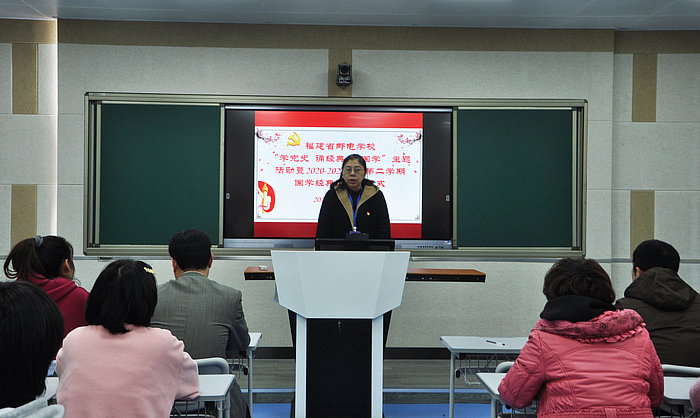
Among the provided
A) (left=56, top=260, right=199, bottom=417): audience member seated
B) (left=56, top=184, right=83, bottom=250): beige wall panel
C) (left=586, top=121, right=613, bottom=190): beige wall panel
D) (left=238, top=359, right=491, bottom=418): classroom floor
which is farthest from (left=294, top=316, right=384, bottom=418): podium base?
(left=586, top=121, right=613, bottom=190): beige wall panel

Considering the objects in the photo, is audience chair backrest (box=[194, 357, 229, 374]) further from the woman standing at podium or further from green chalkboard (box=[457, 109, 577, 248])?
green chalkboard (box=[457, 109, 577, 248])

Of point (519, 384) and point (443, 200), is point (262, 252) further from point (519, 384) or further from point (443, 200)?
point (519, 384)

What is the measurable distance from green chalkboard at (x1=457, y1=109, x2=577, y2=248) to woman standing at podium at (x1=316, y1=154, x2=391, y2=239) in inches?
49.0

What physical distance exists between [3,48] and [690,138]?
6016 millimetres

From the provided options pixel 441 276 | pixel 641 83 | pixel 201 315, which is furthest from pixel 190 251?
pixel 641 83

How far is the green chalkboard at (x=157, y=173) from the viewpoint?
471 centimetres

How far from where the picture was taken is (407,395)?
374 centimetres

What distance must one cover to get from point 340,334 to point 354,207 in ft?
5.24

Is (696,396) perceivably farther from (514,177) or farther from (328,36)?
(328,36)

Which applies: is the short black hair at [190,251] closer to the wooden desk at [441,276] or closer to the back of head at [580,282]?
the wooden desk at [441,276]

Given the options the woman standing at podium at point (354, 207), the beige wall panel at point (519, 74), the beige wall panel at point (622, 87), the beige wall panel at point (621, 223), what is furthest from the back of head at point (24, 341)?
the beige wall panel at point (622, 87)

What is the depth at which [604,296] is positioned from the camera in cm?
175

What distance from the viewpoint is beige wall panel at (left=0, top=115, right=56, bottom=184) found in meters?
4.70

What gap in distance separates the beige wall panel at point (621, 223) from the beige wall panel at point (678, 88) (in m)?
0.77
